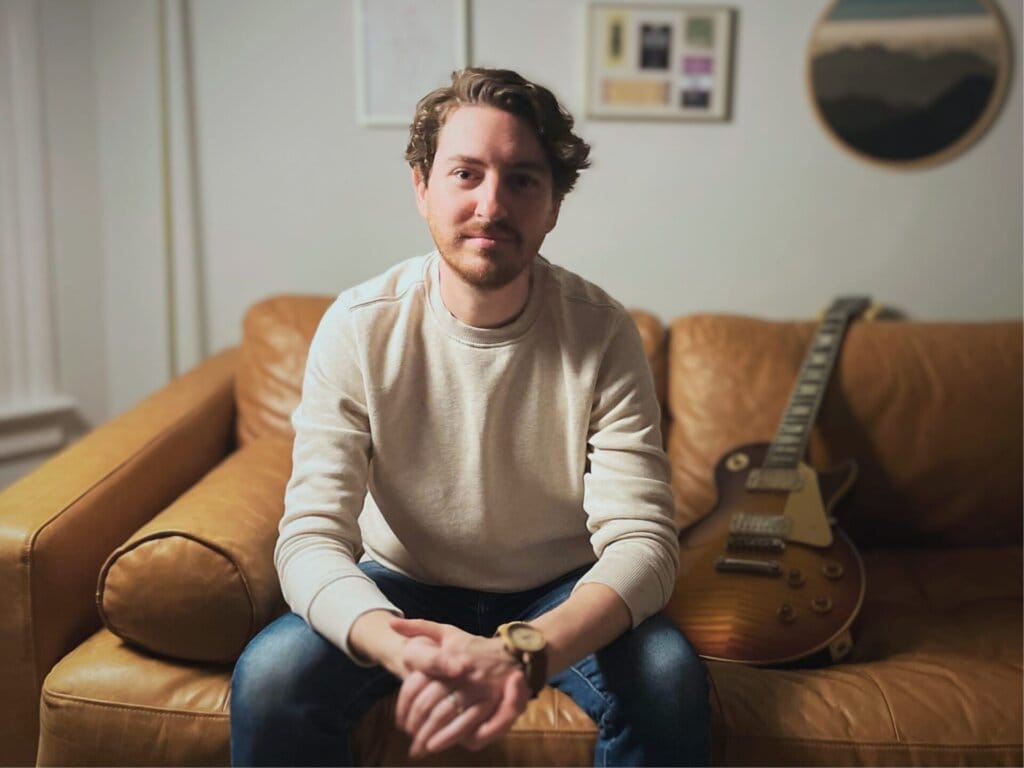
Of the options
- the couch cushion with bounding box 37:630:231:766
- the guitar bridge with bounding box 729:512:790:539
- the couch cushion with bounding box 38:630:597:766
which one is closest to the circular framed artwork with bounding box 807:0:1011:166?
the guitar bridge with bounding box 729:512:790:539

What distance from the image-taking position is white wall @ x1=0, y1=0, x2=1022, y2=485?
2135 millimetres

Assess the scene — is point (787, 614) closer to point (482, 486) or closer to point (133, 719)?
point (482, 486)

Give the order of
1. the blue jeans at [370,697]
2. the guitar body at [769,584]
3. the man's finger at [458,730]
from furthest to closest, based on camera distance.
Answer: the guitar body at [769,584]
the blue jeans at [370,697]
the man's finger at [458,730]

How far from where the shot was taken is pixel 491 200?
118 centimetres

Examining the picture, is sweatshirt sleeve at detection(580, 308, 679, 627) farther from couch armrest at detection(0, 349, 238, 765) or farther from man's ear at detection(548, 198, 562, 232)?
couch armrest at detection(0, 349, 238, 765)

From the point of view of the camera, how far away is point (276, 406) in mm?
1922

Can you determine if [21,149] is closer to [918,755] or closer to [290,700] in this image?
[290,700]

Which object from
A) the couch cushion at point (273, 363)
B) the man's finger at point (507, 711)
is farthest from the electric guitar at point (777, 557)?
the couch cushion at point (273, 363)

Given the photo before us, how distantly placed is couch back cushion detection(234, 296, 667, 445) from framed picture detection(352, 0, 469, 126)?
47cm

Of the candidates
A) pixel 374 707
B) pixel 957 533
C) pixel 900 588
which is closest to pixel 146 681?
pixel 374 707

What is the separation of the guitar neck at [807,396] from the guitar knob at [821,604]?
0.35 meters

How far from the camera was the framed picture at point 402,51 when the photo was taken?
2.11 metres

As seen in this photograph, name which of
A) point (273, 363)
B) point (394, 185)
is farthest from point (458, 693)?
point (394, 185)

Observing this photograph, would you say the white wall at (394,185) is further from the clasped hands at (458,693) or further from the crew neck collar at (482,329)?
the clasped hands at (458,693)
